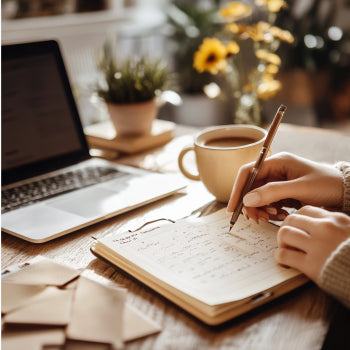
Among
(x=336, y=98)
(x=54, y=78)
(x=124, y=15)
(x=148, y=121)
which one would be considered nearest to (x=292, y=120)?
(x=336, y=98)

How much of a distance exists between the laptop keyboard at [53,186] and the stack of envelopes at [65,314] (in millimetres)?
305

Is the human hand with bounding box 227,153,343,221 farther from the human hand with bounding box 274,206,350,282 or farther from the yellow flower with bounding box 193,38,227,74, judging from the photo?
the yellow flower with bounding box 193,38,227,74

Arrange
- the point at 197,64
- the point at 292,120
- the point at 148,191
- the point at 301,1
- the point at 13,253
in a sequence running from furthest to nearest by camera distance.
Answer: the point at 292,120 < the point at 301,1 < the point at 197,64 < the point at 148,191 < the point at 13,253

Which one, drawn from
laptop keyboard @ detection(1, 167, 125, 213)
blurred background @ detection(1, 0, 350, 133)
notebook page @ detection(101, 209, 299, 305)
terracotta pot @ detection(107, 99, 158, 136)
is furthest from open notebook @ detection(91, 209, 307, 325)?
blurred background @ detection(1, 0, 350, 133)

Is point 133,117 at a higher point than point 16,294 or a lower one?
higher

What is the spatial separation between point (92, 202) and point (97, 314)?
1.17 feet

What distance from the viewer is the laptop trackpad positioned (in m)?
0.76

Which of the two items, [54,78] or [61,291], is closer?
[61,291]

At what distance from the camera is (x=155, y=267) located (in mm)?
547

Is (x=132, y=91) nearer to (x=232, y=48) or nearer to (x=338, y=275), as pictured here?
(x=232, y=48)

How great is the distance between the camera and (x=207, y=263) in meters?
0.55

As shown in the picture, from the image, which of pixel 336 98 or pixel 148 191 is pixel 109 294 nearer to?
pixel 148 191

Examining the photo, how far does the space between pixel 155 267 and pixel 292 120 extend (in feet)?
10.3

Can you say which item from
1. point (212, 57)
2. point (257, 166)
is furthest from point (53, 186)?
point (212, 57)
